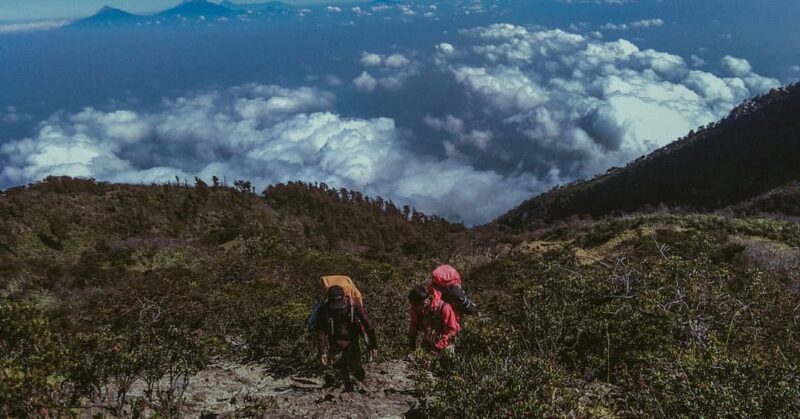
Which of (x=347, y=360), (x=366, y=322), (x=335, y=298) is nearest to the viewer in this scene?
(x=335, y=298)

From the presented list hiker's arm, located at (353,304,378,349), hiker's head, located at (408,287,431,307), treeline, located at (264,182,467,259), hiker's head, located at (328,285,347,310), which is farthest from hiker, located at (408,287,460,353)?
treeline, located at (264,182,467,259)

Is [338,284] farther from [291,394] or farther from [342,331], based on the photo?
[291,394]

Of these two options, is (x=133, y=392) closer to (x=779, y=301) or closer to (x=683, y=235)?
(x=779, y=301)

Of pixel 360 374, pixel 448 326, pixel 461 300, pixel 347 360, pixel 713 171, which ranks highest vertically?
pixel 713 171

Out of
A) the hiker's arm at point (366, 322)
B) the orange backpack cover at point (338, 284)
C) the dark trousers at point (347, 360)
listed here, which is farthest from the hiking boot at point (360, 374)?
the orange backpack cover at point (338, 284)

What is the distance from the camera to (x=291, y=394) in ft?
20.5

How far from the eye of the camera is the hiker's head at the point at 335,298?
548cm

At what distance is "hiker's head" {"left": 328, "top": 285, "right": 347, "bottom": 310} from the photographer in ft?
18.0

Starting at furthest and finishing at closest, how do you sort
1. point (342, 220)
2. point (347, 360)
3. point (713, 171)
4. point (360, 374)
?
1. point (713, 171)
2. point (342, 220)
3. point (360, 374)
4. point (347, 360)

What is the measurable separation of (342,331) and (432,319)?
3.40ft

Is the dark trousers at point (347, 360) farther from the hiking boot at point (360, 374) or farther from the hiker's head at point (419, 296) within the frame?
the hiker's head at point (419, 296)

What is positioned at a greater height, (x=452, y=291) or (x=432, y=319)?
(x=452, y=291)

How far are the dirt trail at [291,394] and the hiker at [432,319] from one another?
69 cm

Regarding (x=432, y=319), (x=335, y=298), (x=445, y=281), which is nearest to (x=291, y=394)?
(x=335, y=298)
